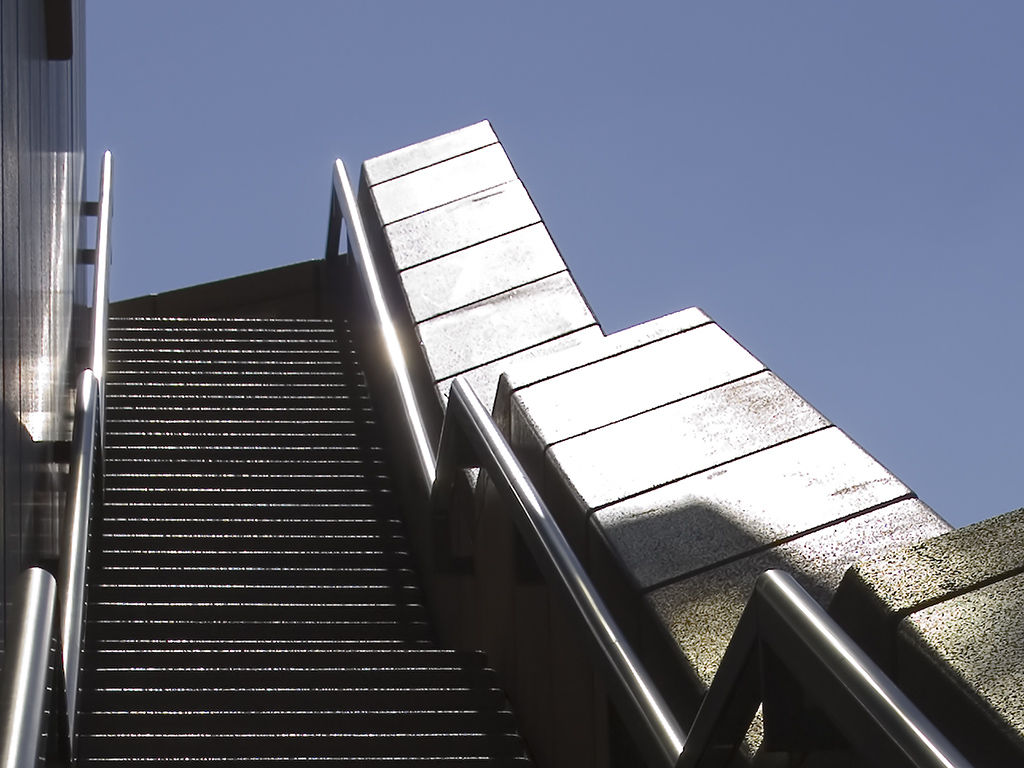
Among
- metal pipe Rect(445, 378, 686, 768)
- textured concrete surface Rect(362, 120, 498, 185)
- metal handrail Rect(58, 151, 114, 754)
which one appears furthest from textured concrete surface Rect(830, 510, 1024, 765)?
textured concrete surface Rect(362, 120, 498, 185)

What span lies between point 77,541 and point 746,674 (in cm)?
258

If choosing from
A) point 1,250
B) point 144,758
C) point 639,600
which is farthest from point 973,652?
point 1,250

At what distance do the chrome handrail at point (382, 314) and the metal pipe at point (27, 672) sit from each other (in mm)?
2599

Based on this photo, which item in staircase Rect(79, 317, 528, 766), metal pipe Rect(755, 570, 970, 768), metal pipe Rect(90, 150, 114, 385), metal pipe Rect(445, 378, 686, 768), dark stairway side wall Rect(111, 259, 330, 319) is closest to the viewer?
metal pipe Rect(755, 570, 970, 768)

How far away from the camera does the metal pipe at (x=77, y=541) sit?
11.3 ft

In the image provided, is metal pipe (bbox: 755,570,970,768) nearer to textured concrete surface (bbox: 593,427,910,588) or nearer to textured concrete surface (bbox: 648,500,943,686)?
textured concrete surface (bbox: 648,500,943,686)

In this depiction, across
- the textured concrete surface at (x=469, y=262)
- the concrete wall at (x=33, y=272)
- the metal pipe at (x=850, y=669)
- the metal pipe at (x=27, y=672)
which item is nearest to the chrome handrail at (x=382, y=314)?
the textured concrete surface at (x=469, y=262)

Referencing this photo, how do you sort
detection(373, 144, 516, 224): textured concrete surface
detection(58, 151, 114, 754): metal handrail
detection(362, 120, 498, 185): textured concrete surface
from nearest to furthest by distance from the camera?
detection(58, 151, 114, 754): metal handrail < detection(373, 144, 516, 224): textured concrete surface < detection(362, 120, 498, 185): textured concrete surface

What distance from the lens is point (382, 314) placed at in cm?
661

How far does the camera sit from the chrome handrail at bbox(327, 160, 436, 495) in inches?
209

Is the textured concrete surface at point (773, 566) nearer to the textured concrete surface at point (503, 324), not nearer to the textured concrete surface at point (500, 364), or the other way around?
the textured concrete surface at point (500, 364)

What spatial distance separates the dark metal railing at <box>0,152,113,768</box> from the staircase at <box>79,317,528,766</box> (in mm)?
352

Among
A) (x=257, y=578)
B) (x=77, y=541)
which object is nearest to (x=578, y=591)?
(x=77, y=541)

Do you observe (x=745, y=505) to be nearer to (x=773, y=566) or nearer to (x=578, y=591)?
(x=773, y=566)
